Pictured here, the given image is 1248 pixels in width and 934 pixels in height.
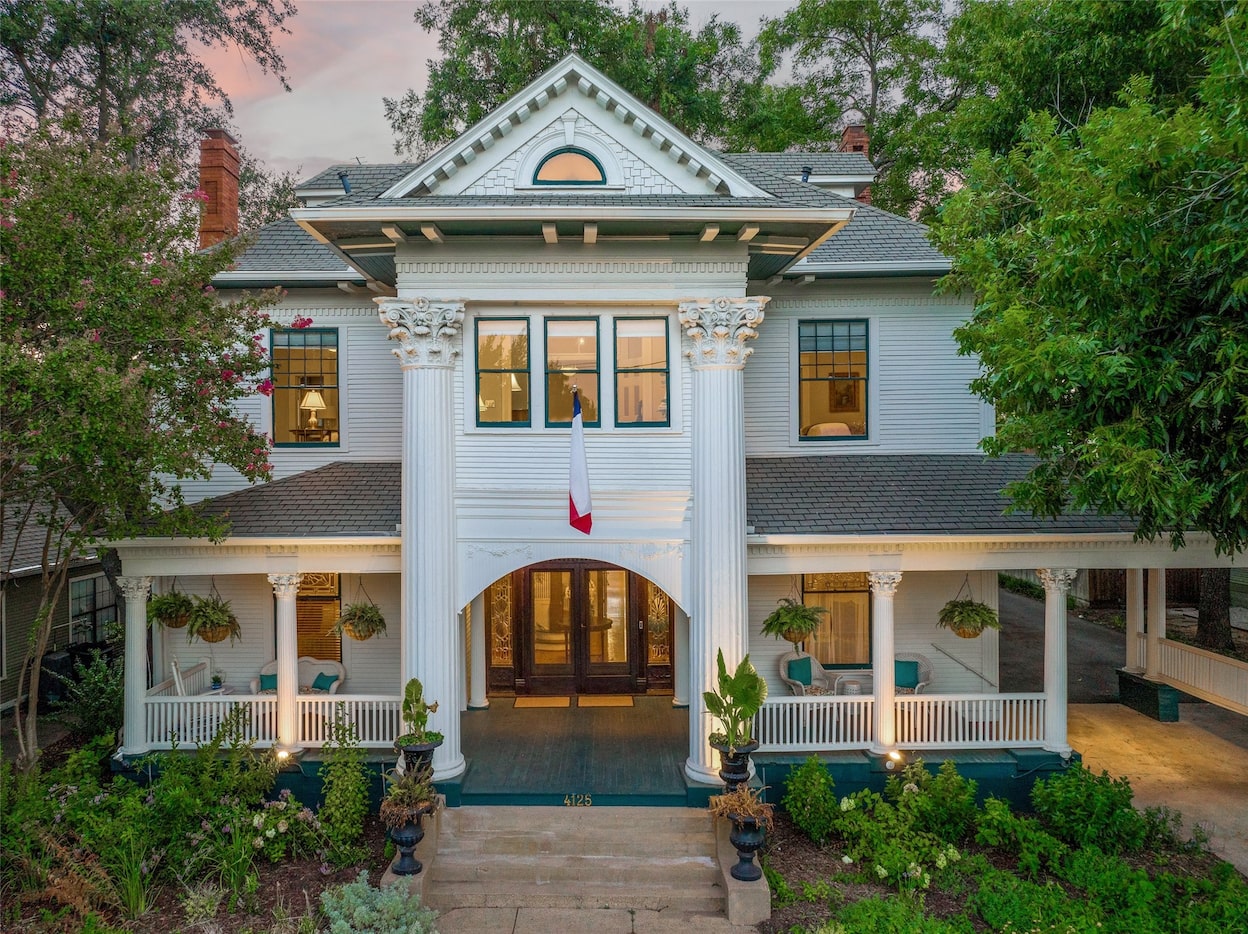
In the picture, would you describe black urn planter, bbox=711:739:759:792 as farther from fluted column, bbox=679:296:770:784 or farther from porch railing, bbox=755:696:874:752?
porch railing, bbox=755:696:874:752

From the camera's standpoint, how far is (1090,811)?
8.91m

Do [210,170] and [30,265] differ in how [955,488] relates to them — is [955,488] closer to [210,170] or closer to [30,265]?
[30,265]

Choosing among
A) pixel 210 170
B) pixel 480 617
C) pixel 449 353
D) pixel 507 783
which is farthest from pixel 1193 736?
pixel 210 170

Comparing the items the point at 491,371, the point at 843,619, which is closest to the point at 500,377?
the point at 491,371

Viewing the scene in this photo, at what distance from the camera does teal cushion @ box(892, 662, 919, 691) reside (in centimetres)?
1196

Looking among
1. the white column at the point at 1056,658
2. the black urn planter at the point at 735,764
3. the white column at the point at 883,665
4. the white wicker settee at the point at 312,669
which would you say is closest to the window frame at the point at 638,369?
the white column at the point at 883,665

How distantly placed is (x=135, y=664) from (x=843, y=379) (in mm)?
12554

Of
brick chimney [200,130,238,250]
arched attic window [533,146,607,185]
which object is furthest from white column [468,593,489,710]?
brick chimney [200,130,238,250]

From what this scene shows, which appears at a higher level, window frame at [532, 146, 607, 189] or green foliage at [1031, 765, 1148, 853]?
window frame at [532, 146, 607, 189]

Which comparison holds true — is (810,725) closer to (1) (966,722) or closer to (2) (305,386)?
(1) (966,722)

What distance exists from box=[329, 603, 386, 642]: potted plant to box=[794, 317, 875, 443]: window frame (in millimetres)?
8069

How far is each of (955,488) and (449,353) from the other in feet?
27.6

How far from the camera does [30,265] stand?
8117 millimetres

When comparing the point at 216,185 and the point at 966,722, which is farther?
the point at 216,185
